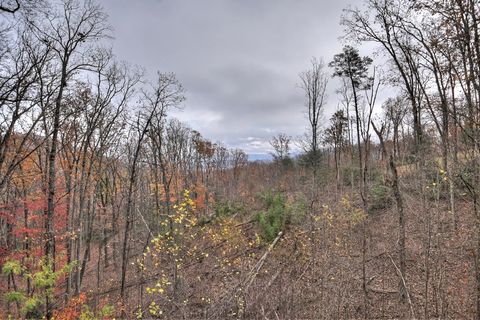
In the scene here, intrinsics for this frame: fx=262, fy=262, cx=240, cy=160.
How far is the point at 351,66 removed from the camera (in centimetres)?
1429

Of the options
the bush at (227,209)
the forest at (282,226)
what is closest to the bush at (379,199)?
the forest at (282,226)

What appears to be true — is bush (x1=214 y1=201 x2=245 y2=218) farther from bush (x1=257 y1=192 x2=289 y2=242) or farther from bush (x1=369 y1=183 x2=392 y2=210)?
bush (x1=369 y1=183 x2=392 y2=210)

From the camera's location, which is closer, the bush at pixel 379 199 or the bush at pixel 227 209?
the bush at pixel 379 199

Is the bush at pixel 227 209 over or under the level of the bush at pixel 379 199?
under

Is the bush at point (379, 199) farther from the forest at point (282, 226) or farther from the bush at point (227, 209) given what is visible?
the bush at point (227, 209)

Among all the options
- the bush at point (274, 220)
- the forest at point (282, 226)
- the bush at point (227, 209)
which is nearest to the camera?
the forest at point (282, 226)

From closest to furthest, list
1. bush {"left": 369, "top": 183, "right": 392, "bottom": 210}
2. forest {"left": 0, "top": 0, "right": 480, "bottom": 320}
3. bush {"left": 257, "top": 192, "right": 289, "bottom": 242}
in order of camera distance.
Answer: forest {"left": 0, "top": 0, "right": 480, "bottom": 320} < bush {"left": 257, "top": 192, "right": 289, "bottom": 242} < bush {"left": 369, "top": 183, "right": 392, "bottom": 210}

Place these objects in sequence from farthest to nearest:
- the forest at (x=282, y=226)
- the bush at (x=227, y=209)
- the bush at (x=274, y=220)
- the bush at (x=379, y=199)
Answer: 1. the bush at (x=227, y=209)
2. the bush at (x=379, y=199)
3. the bush at (x=274, y=220)
4. the forest at (x=282, y=226)

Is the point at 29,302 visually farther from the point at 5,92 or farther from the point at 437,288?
the point at 437,288

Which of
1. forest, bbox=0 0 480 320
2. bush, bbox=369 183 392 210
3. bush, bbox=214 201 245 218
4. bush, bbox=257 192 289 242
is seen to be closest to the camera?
forest, bbox=0 0 480 320

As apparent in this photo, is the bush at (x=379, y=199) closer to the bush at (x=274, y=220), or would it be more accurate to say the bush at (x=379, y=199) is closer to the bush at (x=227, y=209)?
the bush at (x=274, y=220)

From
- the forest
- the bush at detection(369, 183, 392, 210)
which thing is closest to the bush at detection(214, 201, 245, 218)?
the forest

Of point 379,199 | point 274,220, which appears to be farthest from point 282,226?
point 379,199

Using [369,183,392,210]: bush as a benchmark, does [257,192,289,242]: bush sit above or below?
below
